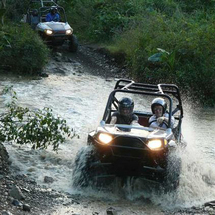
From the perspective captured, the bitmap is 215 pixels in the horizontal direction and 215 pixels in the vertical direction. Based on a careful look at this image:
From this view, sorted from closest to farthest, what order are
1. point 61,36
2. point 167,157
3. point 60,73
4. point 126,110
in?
point 167,157 → point 126,110 → point 60,73 → point 61,36

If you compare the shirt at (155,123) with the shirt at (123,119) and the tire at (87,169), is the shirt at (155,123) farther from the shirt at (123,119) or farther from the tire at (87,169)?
the tire at (87,169)

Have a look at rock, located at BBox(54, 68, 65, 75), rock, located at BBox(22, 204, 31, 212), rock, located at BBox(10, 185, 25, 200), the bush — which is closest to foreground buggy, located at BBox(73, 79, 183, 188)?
rock, located at BBox(10, 185, 25, 200)

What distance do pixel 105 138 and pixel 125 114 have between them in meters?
1.19

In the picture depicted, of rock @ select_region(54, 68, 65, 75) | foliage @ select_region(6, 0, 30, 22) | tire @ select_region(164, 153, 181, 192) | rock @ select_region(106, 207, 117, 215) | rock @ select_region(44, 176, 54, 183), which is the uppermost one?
tire @ select_region(164, 153, 181, 192)

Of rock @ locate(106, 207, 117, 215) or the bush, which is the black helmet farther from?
the bush

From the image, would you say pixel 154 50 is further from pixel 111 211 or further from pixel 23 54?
pixel 111 211

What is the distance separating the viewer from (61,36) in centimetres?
1956

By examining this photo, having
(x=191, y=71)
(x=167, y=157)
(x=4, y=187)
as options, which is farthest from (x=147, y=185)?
(x=191, y=71)

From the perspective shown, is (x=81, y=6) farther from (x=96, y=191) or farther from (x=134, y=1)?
(x=96, y=191)

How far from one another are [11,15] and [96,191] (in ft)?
59.3

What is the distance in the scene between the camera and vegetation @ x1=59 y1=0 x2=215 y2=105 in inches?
644

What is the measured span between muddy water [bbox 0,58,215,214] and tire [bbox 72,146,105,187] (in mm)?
123

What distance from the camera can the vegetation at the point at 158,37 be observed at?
16.4 m

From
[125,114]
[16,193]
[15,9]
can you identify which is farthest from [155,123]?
[15,9]
